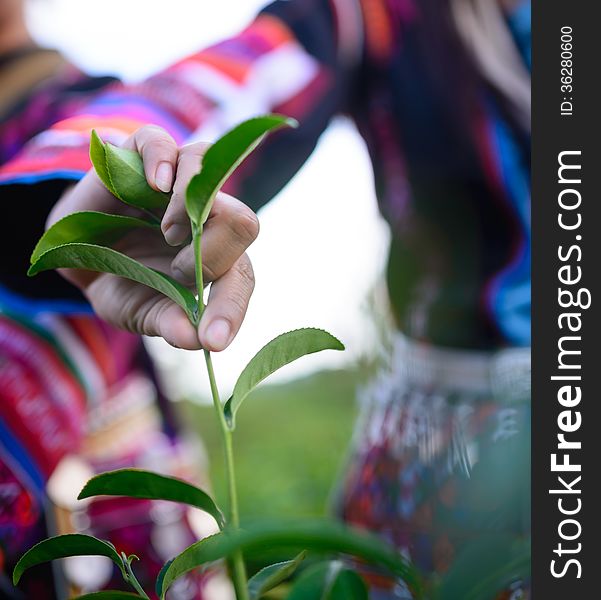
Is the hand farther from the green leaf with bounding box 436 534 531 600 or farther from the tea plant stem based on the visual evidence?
the green leaf with bounding box 436 534 531 600

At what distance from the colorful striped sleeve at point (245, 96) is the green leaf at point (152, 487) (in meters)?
0.23

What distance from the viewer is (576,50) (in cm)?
43

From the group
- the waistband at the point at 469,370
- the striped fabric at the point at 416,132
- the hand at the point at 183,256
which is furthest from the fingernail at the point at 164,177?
the waistband at the point at 469,370

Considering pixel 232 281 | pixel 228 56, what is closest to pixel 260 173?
pixel 228 56

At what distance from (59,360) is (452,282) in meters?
0.41

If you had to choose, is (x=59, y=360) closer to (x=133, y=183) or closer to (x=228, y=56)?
(x=228, y=56)

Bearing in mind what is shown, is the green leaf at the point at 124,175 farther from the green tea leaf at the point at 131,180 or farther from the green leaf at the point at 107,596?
the green leaf at the point at 107,596

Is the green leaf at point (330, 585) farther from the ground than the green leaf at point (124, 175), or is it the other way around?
the green leaf at point (124, 175)

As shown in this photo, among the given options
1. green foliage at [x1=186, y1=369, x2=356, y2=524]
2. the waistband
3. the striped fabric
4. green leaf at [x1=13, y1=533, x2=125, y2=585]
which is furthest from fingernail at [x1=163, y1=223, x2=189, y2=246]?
green foliage at [x1=186, y1=369, x2=356, y2=524]

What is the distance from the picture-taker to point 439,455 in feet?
2.31

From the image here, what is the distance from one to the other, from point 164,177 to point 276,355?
0.08 m

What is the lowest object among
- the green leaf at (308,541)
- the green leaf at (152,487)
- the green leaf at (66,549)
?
the green leaf at (66,549)

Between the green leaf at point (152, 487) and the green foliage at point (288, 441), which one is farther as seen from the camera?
the green foliage at point (288, 441)

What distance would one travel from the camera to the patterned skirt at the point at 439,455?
0.58m
